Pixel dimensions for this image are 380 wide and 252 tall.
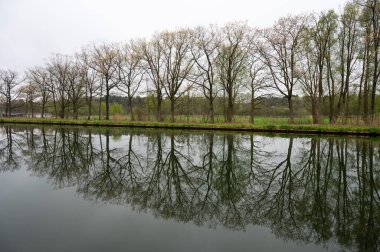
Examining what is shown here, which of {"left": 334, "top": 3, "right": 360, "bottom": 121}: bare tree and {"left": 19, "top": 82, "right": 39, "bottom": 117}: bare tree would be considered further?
{"left": 19, "top": 82, "right": 39, "bottom": 117}: bare tree

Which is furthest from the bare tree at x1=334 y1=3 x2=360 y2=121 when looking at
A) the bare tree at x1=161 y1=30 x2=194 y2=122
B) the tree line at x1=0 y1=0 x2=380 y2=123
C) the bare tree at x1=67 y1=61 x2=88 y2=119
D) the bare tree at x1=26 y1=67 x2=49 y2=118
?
the bare tree at x1=26 y1=67 x2=49 y2=118

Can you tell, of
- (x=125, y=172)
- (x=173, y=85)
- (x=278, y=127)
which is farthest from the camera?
(x=173, y=85)

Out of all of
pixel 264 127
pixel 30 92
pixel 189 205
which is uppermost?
pixel 30 92

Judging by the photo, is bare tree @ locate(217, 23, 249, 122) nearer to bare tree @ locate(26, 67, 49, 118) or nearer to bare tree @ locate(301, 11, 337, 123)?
bare tree @ locate(301, 11, 337, 123)

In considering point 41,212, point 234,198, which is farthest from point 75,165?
point 234,198

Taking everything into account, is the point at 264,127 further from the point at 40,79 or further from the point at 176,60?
the point at 40,79

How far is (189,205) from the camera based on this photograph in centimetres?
582

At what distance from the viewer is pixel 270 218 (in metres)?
5.14

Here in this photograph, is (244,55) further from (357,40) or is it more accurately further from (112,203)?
(112,203)

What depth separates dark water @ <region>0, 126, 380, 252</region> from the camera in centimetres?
420

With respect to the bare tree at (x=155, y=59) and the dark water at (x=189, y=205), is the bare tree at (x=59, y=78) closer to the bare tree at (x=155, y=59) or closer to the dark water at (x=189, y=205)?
the bare tree at (x=155, y=59)

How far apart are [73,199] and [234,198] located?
3849mm

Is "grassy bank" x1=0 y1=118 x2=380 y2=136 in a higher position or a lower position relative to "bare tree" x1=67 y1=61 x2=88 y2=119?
lower

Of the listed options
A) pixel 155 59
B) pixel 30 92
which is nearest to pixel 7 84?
pixel 30 92
